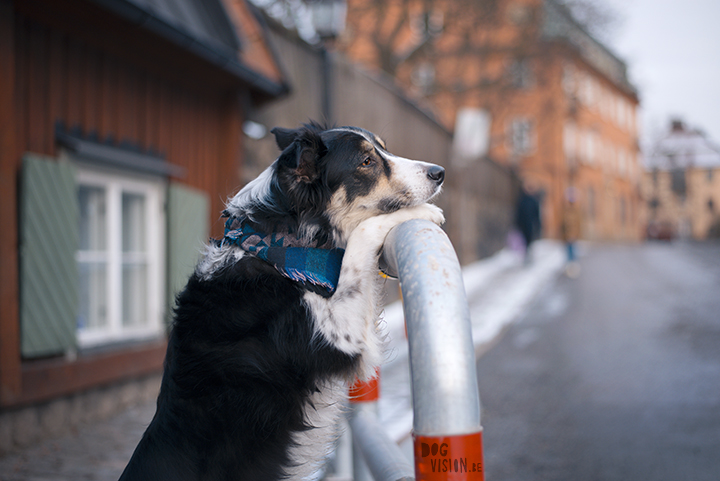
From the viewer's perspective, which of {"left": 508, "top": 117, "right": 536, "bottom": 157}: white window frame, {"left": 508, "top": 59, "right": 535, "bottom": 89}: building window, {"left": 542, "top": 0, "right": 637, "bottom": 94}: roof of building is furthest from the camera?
{"left": 508, "top": 117, "right": 536, "bottom": 157}: white window frame

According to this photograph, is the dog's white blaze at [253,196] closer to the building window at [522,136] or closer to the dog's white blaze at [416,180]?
the dog's white blaze at [416,180]

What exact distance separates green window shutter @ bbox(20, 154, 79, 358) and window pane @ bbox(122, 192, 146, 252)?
0.97 meters

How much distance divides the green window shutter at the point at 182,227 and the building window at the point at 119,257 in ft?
0.37

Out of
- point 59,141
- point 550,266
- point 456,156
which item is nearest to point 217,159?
point 59,141

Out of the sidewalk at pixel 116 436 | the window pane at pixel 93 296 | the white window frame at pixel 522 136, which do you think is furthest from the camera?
the white window frame at pixel 522 136

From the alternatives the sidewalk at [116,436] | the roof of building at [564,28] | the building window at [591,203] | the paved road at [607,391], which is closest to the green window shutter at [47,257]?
the sidewalk at [116,436]

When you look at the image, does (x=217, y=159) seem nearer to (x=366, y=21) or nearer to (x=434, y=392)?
(x=434, y=392)

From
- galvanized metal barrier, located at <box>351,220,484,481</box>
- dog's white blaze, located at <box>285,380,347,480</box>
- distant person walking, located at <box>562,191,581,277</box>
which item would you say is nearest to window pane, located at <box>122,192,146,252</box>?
dog's white blaze, located at <box>285,380,347,480</box>

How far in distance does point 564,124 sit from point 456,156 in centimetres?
2718

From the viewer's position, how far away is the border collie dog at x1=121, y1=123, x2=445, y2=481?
1540 mm

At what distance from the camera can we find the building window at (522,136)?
3788 centimetres

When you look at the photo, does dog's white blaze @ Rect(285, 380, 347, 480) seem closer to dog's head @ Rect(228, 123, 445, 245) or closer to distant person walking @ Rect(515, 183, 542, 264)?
dog's head @ Rect(228, 123, 445, 245)

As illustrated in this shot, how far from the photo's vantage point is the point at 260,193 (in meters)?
1.92

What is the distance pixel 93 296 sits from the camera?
5.43 m
